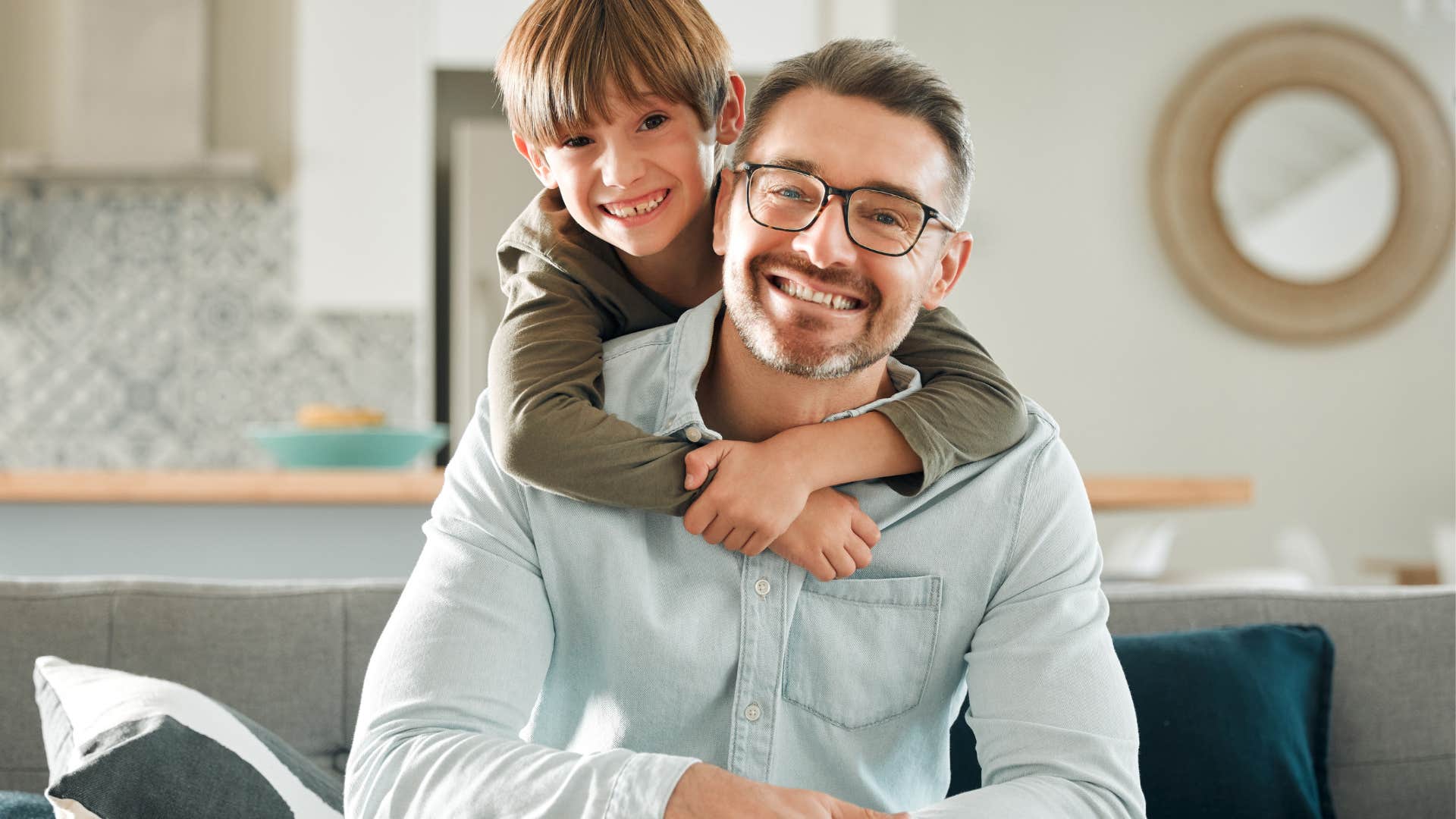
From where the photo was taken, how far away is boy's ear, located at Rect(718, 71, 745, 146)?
1.40 meters

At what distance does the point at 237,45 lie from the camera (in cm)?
449

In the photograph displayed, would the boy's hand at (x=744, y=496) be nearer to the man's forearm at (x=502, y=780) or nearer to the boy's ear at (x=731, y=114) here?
the man's forearm at (x=502, y=780)

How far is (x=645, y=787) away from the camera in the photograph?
98 cm

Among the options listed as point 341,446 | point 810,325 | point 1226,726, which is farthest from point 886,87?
point 341,446

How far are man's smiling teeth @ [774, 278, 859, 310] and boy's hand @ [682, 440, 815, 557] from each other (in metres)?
0.15

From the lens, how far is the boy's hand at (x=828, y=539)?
1147mm

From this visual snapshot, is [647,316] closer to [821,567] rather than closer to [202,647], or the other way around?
[821,567]

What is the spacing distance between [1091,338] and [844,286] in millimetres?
3765

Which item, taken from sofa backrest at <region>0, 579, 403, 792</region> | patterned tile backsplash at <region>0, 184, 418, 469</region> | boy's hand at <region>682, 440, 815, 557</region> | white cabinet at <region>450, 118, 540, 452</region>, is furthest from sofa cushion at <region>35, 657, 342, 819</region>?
patterned tile backsplash at <region>0, 184, 418, 469</region>

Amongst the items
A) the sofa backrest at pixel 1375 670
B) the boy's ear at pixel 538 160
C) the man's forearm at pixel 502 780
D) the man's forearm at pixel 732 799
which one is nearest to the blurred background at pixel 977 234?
the sofa backrest at pixel 1375 670

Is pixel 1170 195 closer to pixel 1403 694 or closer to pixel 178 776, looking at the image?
pixel 1403 694

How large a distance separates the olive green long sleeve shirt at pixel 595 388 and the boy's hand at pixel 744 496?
0.07ft

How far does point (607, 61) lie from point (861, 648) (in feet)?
2.19

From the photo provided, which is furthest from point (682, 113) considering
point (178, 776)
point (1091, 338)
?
point (1091, 338)
